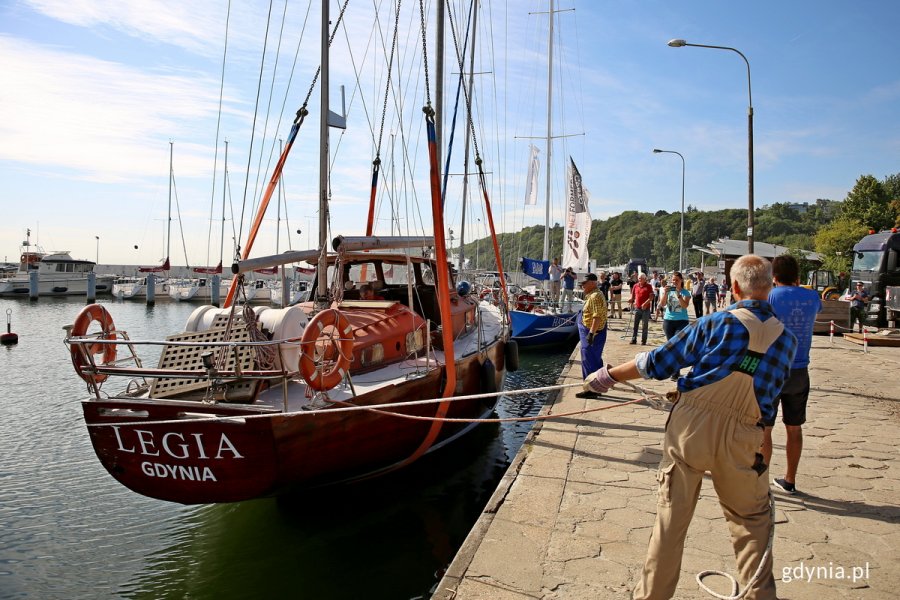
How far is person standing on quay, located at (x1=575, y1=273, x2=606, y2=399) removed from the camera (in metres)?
8.51

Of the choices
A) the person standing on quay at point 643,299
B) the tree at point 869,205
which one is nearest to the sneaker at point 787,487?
the person standing on quay at point 643,299

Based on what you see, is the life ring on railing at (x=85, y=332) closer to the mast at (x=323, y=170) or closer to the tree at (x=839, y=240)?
the mast at (x=323, y=170)

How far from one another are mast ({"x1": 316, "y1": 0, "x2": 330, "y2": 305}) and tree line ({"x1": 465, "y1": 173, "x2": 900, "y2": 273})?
24618 mm

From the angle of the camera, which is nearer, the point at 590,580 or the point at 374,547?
the point at 590,580

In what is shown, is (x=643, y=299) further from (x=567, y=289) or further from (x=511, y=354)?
(x=567, y=289)

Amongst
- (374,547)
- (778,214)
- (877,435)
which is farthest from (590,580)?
(778,214)

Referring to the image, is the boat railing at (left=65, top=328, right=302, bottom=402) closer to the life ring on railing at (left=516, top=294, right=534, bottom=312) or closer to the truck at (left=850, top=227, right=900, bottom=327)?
the life ring on railing at (left=516, top=294, right=534, bottom=312)

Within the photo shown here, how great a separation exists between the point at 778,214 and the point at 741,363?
126421 millimetres

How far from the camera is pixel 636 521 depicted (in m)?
4.29

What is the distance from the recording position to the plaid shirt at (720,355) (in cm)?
270

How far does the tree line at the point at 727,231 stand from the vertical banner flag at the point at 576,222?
31.0 ft

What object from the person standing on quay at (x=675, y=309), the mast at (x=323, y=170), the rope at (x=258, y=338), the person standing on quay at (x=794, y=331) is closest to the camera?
the person standing on quay at (x=794, y=331)

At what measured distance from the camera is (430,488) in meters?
7.13

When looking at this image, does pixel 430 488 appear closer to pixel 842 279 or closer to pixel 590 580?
pixel 590 580
